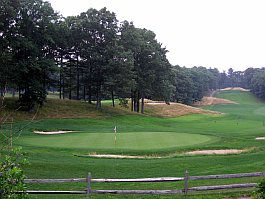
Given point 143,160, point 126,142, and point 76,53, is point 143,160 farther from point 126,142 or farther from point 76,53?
point 76,53

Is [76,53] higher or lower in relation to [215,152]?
higher

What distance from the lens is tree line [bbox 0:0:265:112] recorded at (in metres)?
42.0

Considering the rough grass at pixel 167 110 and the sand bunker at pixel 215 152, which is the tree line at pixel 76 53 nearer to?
the rough grass at pixel 167 110

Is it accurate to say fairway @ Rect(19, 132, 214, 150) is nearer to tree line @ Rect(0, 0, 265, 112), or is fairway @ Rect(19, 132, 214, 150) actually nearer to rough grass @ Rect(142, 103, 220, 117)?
tree line @ Rect(0, 0, 265, 112)

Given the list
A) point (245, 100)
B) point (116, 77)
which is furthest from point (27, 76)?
point (245, 100)

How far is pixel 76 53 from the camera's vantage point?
55.9 metres

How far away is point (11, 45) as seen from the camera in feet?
135

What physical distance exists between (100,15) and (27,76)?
1565cm

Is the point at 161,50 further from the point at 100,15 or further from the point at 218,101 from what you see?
the point at 218,101

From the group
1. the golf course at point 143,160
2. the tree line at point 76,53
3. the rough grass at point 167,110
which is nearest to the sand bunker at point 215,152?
the golf course at point 143,160

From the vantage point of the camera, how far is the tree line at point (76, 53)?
42.0 meters

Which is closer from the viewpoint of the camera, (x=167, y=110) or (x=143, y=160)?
(x=143, y=160)

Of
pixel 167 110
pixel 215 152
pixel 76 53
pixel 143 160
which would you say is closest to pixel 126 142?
pixel 143 160

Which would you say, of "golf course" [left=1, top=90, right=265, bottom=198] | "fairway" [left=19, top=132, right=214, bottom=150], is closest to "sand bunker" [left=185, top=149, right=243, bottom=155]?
"golf course" [left=1, top=90, right=265, bottom=198]
